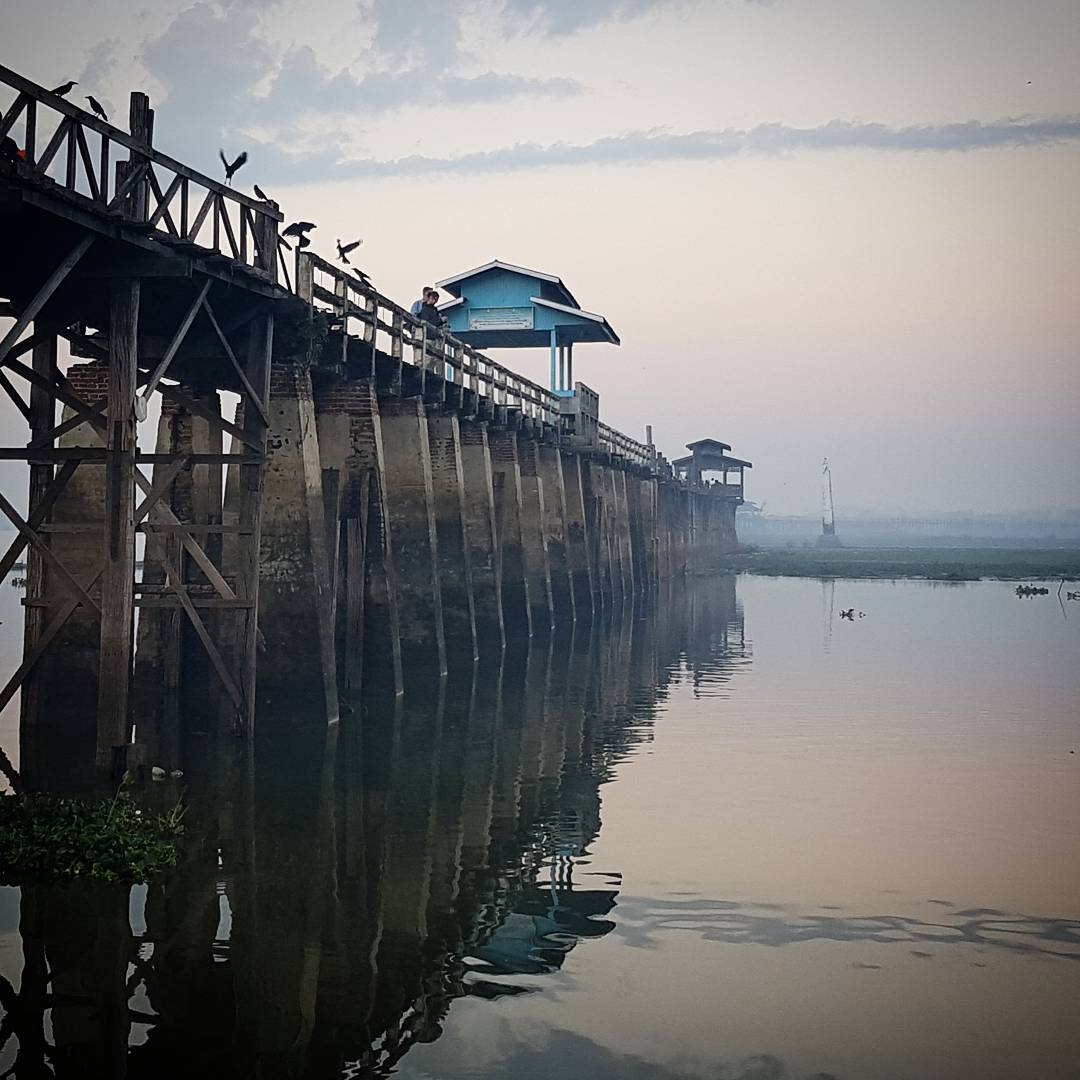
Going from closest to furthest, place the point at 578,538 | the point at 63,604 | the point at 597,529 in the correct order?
the point at 63,604, the point at 578,538, the point at 597,529

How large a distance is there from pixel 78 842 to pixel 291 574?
679cm

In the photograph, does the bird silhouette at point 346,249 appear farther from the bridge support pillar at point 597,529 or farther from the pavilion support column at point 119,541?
the bridge support pillar at point 597,529

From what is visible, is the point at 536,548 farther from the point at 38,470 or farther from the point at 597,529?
the point at 38,470

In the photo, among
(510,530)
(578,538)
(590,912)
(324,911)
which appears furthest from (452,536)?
(324,911)

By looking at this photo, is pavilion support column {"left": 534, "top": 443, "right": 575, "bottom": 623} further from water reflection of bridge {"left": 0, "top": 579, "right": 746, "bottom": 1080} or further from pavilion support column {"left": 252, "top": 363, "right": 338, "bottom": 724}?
pavilion support column {"left": 252, "top": 363, "right": 338, "bottom": 724}

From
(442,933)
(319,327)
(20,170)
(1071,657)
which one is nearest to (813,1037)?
(442,933)

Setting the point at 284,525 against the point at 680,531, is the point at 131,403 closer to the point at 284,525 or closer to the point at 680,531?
the point at 284,525

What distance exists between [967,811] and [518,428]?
19.1 metres

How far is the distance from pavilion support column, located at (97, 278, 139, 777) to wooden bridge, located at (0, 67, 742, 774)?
0.02 meters

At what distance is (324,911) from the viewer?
8781 millimetres

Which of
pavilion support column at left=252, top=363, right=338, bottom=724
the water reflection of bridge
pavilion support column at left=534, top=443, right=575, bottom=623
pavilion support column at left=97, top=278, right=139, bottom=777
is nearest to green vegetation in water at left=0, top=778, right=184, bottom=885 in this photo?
the water reflection of bridge

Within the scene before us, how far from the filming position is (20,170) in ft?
32.2

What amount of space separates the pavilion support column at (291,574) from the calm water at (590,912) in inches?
19.1

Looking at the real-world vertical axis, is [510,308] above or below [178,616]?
above
